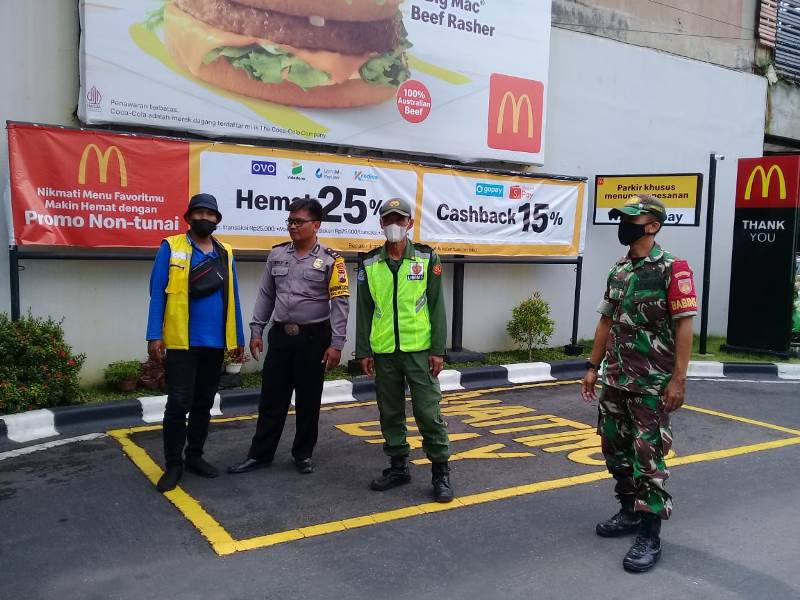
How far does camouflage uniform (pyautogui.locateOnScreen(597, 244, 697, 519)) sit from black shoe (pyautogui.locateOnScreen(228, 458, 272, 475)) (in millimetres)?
2447

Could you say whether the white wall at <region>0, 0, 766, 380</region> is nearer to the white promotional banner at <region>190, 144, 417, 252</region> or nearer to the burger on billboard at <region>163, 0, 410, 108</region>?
the white promotional banner at <region>190, 144, 417, 252</region>

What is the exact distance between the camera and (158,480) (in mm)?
4859

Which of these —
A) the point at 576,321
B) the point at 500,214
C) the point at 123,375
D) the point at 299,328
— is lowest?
the point at 123,375

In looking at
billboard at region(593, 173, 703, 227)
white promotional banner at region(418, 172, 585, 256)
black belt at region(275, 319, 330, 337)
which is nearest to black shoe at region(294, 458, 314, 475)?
black belt at region(275, 319, 330, 337)

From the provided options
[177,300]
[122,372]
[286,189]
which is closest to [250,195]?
[286,189]

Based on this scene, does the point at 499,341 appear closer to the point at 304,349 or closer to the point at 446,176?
the point at 446,176

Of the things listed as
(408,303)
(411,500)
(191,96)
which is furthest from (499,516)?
(191,96)

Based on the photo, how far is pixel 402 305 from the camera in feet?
15.3

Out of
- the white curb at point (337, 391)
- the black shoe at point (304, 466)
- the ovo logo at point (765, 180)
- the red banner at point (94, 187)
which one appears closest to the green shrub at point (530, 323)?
the white curb at point (337, 391)

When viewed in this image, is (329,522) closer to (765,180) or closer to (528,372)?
(528,372)

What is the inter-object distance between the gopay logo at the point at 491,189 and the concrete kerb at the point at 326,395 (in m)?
2.17

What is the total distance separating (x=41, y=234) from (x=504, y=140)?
229 inches

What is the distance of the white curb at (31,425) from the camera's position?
5805 mm

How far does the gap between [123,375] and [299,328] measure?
9.34 ft
